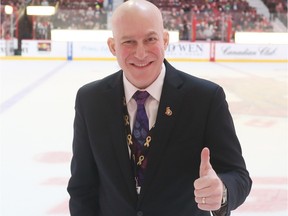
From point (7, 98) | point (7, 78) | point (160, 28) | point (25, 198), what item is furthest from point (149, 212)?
point (7, 78)

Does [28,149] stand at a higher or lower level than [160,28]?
lower

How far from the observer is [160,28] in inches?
49.3

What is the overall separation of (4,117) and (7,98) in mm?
1355

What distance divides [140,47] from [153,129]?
22 cm

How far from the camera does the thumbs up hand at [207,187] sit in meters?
1.06

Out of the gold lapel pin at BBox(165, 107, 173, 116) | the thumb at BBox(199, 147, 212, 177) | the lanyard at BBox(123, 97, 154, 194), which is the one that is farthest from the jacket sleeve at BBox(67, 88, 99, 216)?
the thumb at BBox(199, 147, 212, 177)

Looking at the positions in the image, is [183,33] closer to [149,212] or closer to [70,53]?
[70,53]

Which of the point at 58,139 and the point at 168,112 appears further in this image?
the point at 58,139

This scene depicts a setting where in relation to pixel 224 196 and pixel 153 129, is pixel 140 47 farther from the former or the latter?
pixel 224 196

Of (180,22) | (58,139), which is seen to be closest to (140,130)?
(58,139)

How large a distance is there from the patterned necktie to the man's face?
4 centimetres

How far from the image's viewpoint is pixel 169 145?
127cm

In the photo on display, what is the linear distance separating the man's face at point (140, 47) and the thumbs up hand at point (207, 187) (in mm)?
298

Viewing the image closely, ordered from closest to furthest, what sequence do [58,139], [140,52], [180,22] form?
[140,52], [58,139], [180,22]
